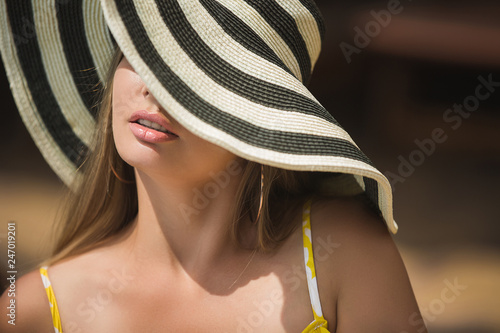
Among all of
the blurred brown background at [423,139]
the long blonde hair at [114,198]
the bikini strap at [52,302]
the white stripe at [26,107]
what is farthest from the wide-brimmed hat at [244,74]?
the blurred brown background at [423,139]

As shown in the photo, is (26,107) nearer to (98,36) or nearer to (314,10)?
(98,36)

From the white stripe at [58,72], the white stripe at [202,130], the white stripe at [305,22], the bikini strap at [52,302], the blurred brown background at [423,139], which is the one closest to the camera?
the white stripe at [202,130]

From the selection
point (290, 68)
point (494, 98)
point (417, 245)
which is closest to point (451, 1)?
point (494, 98)

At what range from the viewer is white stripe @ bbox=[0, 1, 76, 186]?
1354 millimetres

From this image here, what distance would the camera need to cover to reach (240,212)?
132 centimetres

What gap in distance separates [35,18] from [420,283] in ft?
6.49

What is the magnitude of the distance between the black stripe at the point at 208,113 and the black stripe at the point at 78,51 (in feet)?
1.77

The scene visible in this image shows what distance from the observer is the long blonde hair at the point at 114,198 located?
130 centimetres

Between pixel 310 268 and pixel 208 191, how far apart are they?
0.30 meters

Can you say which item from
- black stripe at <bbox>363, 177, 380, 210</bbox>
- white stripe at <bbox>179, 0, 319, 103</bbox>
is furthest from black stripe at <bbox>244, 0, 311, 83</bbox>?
black stripe at <bbox>363, 177, 380, 210</bbox>

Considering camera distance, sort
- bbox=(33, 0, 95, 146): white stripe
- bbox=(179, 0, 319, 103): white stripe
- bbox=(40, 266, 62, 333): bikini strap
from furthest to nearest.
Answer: bbox=(33, 0, 95, 146): white stripe, bbox=(40, 266, 62, 333): bikini strap, bbox=(179, 0, 319, 103): white stripe

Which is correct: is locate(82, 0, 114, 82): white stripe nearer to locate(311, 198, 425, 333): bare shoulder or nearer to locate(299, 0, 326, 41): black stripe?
locate(299, 0, 326, 41): black stripe

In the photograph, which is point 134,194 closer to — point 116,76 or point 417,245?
point 116,76

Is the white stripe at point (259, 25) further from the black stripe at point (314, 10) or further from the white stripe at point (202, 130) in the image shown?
the white stripe at point (202, 130)
